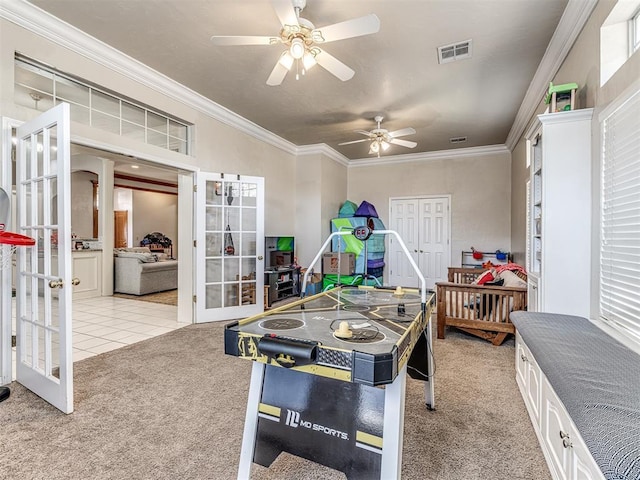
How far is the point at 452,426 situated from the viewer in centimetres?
206

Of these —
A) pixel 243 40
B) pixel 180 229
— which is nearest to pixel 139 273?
pixel 180 229

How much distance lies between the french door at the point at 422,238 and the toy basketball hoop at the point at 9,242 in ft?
19.6

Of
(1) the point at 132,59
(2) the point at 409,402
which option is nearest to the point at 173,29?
(1) the point at 132,59

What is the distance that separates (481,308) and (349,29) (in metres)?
3.11

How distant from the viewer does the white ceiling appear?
2521 mm

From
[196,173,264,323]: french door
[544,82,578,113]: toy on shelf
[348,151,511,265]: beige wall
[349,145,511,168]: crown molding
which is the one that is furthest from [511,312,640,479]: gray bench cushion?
[349,145,511,168]: crown molding

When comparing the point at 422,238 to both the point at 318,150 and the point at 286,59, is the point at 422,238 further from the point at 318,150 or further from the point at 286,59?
the point at 286,59

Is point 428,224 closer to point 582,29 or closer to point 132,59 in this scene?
point 582,29

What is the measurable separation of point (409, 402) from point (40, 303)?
2.81 meters

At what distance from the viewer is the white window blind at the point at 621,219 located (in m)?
1.74

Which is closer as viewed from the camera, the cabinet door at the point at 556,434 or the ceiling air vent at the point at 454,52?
the cabinet door at the point at 556,434

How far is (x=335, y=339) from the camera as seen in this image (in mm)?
1331

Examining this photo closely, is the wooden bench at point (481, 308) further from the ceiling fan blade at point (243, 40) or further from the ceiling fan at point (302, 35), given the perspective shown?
the ceiling fan blade at point (243, 40)

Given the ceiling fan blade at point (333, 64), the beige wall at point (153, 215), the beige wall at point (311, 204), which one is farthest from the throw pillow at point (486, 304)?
the beige wall at point (153, 215)
